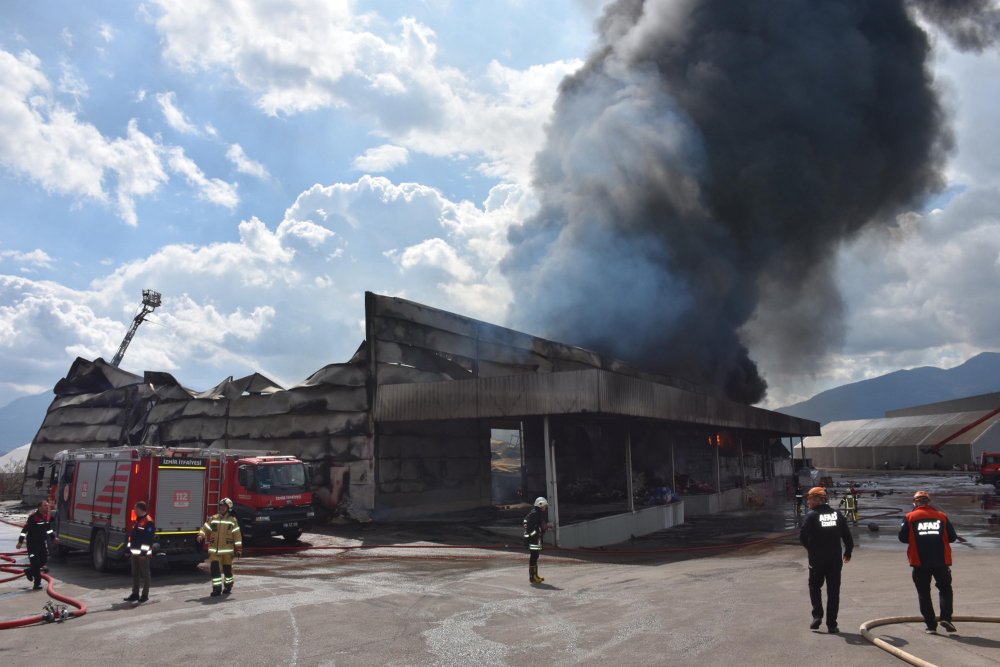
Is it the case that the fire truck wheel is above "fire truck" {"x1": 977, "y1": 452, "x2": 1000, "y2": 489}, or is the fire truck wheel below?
below

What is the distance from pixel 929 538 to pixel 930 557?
207 millimetres

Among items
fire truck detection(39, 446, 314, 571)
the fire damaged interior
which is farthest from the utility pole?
fire truck detection(39, 446, 314, 571)

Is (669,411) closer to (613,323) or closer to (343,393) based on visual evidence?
(343,393)

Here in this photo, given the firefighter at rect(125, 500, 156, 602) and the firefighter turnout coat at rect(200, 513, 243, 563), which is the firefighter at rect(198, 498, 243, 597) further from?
the firefighter at rect(125, 500, 156, 602)

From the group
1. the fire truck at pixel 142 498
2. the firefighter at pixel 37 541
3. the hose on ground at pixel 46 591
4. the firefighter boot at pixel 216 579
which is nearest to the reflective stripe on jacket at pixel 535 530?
the firefighter boot at pixel 216 579

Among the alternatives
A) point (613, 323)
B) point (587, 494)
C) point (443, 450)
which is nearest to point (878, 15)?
point (613, 323)

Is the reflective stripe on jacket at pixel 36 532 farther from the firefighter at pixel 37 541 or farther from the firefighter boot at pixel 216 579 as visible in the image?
the firefighter boot at pixel 216 579

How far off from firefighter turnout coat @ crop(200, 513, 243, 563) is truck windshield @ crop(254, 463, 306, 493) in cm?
710

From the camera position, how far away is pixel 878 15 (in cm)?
5122

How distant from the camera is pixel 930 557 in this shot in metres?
7.94

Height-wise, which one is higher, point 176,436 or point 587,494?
point 176,436

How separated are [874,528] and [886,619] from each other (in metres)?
14.6

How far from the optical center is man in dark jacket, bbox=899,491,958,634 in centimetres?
784

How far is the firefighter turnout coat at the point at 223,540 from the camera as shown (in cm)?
1198
